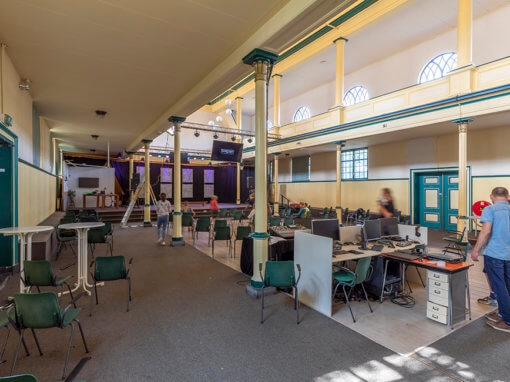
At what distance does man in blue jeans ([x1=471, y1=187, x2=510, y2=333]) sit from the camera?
124 inches

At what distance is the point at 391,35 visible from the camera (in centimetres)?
1005

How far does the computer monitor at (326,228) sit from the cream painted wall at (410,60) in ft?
28.8

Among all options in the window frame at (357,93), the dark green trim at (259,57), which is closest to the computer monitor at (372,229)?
the dark green trim at (259,57)

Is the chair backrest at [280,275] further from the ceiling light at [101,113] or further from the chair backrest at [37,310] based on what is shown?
the ceiling light at [101,113]

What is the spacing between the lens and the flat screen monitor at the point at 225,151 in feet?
38.1

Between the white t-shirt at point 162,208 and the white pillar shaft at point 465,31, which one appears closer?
the white pillar shaft at point 465,31

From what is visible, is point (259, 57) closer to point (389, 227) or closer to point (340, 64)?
point (389, 227)

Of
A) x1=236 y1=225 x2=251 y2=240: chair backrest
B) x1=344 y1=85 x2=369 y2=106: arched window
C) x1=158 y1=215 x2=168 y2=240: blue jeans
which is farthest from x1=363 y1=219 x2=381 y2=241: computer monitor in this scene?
x1=344 y1=85 x2=369 y2=106: arched window

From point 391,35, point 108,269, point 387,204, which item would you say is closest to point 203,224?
point 108,269

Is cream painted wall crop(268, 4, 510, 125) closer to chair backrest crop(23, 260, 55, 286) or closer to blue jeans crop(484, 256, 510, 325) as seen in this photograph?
blue jeans crop(484, 256, 510, 325)

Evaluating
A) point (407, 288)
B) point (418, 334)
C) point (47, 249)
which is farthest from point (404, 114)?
point (47, 249)

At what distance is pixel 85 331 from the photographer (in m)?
3.03

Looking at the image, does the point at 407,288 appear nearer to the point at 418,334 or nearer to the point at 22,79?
the point at 418,334

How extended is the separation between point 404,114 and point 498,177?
145 inches
